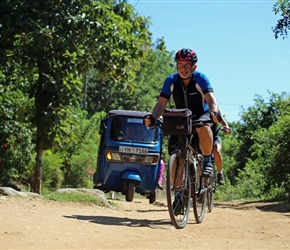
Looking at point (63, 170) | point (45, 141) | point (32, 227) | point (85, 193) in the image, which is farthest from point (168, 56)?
point (32, 227)

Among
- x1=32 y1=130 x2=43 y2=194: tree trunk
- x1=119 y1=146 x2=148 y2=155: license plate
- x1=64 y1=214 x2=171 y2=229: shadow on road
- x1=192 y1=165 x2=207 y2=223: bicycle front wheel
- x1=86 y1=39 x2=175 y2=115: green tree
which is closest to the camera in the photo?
x1=64 y1=214 x2=171 y2=229: shadow on road

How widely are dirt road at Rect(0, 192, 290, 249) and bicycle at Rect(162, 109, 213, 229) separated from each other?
0.21m

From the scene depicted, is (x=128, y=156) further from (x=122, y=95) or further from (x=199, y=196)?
(x=122, y=95)

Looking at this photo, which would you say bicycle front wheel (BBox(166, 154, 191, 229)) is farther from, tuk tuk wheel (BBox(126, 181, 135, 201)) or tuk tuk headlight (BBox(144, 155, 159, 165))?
tuk tuk headlight (BBox(144, 155, 159, 165))

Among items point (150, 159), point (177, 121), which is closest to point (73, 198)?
point (177, 121)

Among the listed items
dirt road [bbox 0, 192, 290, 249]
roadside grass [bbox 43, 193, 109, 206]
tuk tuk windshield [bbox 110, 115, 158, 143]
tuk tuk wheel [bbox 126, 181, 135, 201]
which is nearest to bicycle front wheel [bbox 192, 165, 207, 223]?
dirt road [bbox 0, 192, 290, 249]

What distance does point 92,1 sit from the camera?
17016mm

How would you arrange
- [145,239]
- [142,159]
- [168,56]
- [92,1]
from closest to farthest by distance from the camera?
[145,239] < [142,159] < [92,1] < [168,56]

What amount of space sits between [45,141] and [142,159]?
3.51 metres

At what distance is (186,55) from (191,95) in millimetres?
522

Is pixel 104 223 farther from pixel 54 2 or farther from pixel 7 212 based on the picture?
pixel 54 2

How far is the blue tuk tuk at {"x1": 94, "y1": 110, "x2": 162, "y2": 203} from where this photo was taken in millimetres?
15945

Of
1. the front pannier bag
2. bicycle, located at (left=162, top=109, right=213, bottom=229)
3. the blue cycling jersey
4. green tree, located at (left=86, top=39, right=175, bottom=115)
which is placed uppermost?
green tree, located at (left=86, top=39, right=175, bottom=115)

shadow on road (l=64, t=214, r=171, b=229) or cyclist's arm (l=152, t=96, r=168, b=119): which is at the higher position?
cyclist's arm (l=152, t=96, r=168, b=119)
